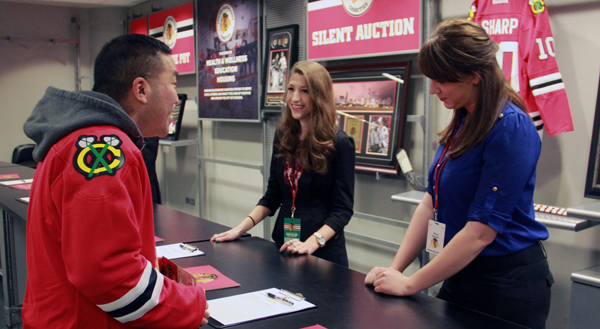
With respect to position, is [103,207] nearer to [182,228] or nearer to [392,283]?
[392,283]

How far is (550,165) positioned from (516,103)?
4.76 feet

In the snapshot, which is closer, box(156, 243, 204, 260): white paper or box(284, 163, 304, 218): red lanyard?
box(156, 243, 204, 260): white paper

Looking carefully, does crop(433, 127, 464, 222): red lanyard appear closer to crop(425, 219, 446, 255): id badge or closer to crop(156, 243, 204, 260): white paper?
crop(425, 219, 446, 255): id badge

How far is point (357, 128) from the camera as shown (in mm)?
3377

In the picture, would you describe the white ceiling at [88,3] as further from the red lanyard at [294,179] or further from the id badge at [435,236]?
the id badge at [435,236]

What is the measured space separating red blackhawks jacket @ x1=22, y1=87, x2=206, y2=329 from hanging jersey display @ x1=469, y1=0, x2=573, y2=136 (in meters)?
2.08

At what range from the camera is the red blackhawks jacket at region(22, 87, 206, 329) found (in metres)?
0.84

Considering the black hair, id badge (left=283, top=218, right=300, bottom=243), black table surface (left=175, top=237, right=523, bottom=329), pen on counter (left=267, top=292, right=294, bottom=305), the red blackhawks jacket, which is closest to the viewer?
the red blackhawks jacket

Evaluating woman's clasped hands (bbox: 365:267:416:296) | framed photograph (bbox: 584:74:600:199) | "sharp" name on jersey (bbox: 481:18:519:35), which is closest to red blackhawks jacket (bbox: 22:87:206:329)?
woman's clasped hands (bbox: 365:267:416:296)

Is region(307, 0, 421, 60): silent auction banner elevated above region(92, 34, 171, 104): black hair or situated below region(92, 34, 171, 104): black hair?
above

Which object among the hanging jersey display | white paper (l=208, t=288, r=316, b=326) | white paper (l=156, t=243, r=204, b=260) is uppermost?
the hanging jersey display

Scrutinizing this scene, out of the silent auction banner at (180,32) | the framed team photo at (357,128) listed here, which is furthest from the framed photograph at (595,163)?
the silent auction banner at (180,32)

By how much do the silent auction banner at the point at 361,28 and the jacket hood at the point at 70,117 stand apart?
7.79 ft

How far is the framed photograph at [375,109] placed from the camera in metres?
3.13
